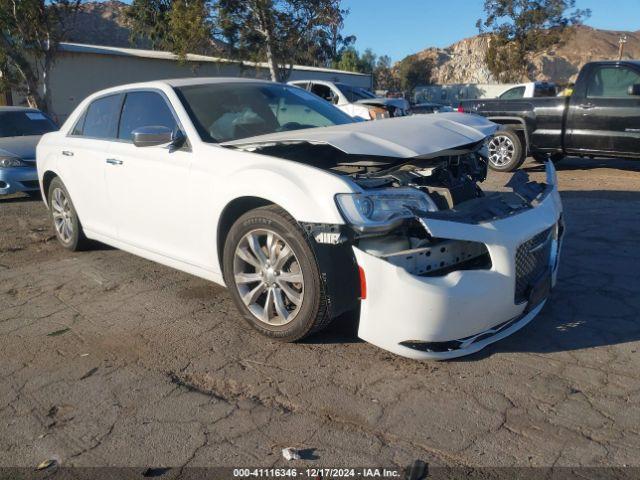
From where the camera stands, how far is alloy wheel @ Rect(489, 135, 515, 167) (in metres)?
10.2

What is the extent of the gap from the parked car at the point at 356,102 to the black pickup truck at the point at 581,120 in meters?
4.83

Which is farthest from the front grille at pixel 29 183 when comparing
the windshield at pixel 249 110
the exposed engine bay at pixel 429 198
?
the exposed engine bay at pixel 429 198

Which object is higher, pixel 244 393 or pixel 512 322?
pixel 512 322

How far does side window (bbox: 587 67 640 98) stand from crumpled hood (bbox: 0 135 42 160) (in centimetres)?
902

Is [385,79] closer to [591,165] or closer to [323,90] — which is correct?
[323,90]

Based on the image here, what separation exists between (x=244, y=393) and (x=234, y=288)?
0.89 meters

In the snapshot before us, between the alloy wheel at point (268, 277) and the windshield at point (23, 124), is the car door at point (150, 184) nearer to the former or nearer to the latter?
the alloy wheel at point (268, 277)

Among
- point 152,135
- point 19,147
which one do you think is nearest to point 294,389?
point 152,135

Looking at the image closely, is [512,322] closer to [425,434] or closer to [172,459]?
[425,434]

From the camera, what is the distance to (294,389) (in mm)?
3273

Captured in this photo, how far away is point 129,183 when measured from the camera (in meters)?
4.86

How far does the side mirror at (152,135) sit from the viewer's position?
4273 millimetres

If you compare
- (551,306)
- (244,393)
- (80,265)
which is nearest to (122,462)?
(244,393)

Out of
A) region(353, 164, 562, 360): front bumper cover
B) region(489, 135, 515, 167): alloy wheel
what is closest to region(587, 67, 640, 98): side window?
region(489, 135, 515, 167): alloy wheel
